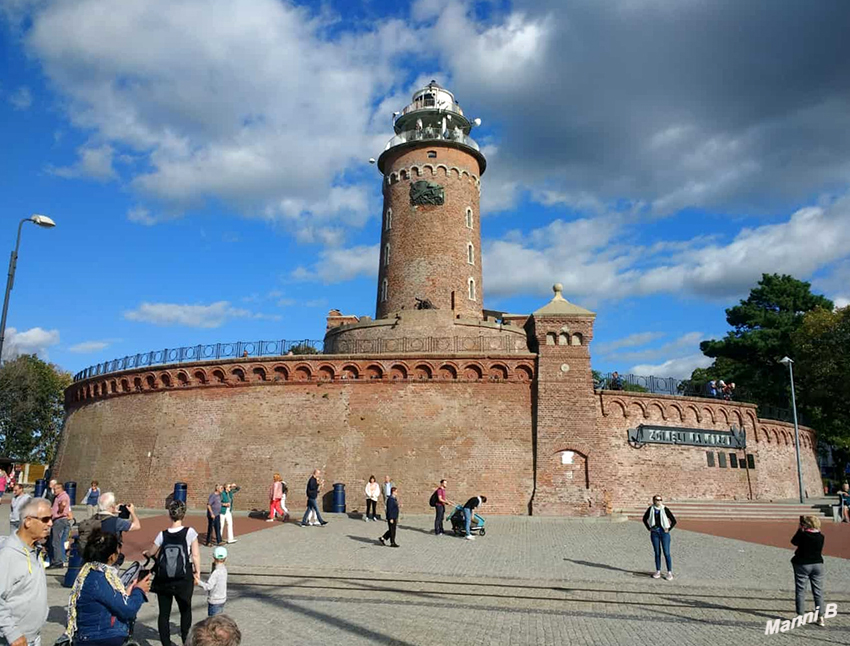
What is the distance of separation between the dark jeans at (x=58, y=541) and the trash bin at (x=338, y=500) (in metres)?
9.56

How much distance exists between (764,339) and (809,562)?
35.7m

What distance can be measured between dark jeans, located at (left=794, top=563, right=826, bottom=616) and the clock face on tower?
83.2ft

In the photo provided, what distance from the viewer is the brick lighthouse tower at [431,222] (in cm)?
3042

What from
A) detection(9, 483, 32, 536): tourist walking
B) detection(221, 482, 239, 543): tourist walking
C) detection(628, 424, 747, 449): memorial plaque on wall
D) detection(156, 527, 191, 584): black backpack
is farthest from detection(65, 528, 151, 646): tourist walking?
detection(628, 424, 747, 449): memorial plaque on wall

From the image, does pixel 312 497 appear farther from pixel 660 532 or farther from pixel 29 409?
pixel 29 409

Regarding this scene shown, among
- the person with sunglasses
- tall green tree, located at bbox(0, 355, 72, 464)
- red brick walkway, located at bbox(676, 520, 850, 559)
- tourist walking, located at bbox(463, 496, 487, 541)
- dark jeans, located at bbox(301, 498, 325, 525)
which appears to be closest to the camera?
the person with sunglasses

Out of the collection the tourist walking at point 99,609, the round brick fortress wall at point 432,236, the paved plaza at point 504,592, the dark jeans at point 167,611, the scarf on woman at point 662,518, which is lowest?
the paved plaza at point 504,592

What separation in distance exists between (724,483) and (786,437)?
677 cm

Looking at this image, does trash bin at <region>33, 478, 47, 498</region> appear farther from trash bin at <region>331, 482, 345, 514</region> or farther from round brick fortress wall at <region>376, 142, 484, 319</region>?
round brick fortress wall at <region>376, 142, 484, 319</region>

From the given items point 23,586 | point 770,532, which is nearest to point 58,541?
point 23,586

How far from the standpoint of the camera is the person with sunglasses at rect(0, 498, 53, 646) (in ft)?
12.8

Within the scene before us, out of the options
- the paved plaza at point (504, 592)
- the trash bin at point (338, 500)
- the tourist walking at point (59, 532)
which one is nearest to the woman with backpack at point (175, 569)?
the paved plaza at point (504, 592)

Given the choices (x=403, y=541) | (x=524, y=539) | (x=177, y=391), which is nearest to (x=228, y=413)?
(x=177, y=391)

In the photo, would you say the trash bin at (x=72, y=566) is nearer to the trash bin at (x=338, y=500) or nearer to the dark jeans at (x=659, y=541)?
the dark jeans at (x=659, y=541)
